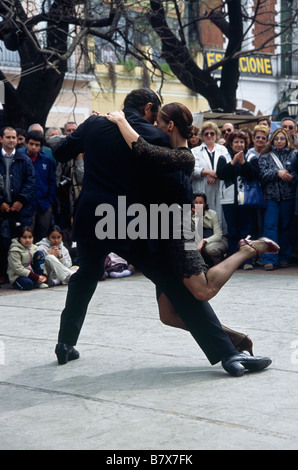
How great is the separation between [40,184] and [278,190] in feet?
10.1

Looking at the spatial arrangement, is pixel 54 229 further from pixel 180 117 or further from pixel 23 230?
pixel 180 117

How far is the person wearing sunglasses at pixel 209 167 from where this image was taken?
10.9m

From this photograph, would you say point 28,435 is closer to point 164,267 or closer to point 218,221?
point 164,267

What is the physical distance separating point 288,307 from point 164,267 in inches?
108

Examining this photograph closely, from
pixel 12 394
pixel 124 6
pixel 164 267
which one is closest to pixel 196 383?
pixel 164 267

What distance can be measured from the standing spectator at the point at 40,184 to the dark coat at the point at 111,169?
560cm

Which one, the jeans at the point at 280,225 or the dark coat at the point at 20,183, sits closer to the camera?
the dark coat at the point at 20,183

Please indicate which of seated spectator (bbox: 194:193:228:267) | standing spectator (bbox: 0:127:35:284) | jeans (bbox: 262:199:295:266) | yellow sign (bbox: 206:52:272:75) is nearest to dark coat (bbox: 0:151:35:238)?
standing spectator (bbox: 0:127:35:284)

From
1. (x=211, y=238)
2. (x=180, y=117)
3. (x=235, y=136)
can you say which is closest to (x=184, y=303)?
(x=180, y=117)

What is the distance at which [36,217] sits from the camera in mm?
10453

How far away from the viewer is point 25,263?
9711mm

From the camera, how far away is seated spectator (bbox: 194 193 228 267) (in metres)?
10.5

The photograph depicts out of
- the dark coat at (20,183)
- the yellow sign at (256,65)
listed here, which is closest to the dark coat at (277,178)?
the dark coat at (20,183)

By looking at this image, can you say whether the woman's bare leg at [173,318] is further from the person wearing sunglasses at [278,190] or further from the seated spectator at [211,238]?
the person wearing sunglasses at [278,190]
